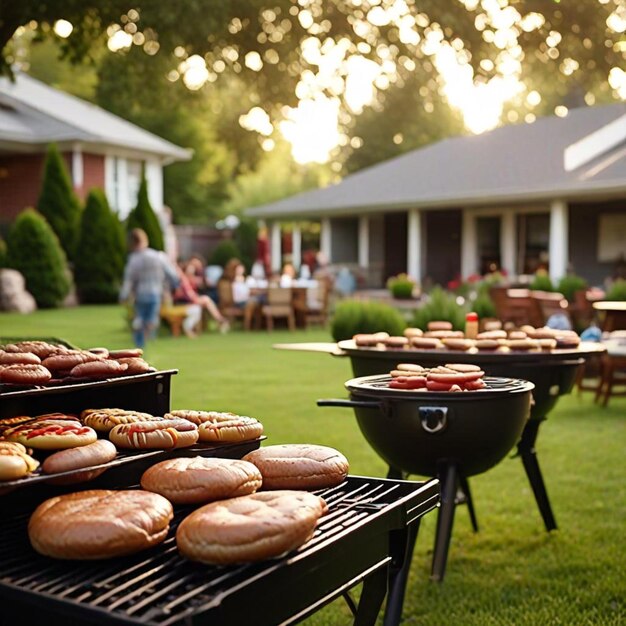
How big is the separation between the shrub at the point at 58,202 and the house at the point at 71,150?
312 centimetres

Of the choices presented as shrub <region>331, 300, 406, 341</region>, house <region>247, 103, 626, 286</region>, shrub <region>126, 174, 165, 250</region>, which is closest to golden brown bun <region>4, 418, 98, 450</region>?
shrub <region>331, 300, 406, 341</region>

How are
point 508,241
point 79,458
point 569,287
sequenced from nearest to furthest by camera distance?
point 79,458 → point 569,287 → point 508,241

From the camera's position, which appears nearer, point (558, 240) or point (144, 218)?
point (558, 240)

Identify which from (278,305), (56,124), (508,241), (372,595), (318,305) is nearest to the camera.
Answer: (372,595)

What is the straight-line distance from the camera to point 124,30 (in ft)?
26.3

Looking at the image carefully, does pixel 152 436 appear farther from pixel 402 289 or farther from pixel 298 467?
pixel 402 289

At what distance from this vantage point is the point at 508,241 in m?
26.8

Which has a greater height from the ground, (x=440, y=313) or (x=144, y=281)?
(x=144, y=281)

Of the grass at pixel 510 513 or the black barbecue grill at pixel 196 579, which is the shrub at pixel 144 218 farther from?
the black barbecue grill at pixel 196 579

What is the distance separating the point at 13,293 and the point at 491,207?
43.4ft

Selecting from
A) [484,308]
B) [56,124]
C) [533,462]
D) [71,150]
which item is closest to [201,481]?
[533,462]

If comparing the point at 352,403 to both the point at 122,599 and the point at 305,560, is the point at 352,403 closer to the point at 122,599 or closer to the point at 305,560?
the point at 305,560

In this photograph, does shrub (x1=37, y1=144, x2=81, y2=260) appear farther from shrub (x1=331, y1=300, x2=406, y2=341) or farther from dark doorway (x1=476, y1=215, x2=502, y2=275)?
shrub (x1=331, y1=300, x2=406, y2=341)

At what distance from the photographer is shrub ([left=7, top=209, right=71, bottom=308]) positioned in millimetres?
24516
